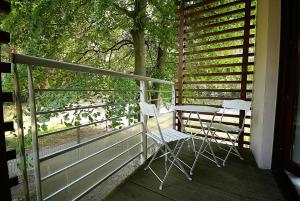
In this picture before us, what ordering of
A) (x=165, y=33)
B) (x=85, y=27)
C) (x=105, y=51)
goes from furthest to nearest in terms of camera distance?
(x=105, y=51), (x=85, y=27), (x=165, y=33)

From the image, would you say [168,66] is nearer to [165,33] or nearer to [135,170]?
[165,33]

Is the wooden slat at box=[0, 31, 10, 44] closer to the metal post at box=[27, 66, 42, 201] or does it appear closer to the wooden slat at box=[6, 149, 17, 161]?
the metal post at box=[27, 66, 42, 201]

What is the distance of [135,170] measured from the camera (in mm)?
2396

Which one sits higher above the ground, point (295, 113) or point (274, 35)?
point (274, 35)

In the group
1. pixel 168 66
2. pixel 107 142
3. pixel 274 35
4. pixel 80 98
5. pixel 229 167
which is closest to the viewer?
pixel 107 142

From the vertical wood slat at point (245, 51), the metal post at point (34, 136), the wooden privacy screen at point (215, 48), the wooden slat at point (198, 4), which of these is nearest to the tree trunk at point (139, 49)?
the wooden privacy screen at point (215, 48)

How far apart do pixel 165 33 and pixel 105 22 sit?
5.14 feet

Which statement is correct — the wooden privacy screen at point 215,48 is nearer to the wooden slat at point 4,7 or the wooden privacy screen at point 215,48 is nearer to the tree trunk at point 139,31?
the tree trunk at point 139,31

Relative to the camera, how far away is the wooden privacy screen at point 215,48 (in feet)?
11.5

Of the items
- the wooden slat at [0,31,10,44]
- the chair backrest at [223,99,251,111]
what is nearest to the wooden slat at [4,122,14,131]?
the wooden slat at [0,31,10,44]

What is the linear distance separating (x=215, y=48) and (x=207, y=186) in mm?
2813

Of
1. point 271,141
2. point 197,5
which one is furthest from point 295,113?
point 197,5

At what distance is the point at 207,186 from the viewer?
2.06 meters

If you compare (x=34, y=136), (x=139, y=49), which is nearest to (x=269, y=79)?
(x=34, y=136)
